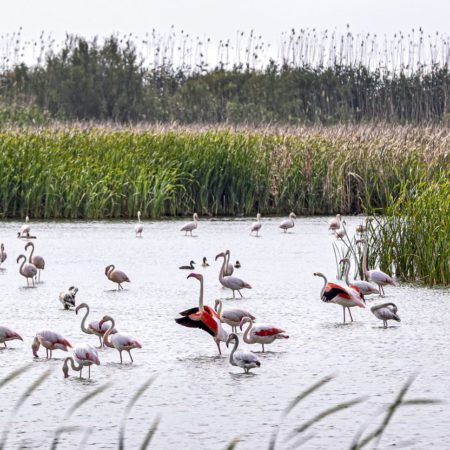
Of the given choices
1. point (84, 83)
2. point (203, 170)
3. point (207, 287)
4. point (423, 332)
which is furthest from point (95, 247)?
point (84, 83)

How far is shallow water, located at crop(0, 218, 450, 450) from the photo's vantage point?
549 cm

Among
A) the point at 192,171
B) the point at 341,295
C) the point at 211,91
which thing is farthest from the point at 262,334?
the point at 211,91

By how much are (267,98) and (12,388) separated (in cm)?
3281

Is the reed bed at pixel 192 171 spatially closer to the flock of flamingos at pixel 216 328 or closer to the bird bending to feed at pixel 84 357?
the flock of flamingos at pixel 216 328

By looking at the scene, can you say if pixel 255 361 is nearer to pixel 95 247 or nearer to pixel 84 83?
pixel 95 247

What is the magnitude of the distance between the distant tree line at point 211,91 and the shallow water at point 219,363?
2145 cm

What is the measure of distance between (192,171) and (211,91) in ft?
65.7

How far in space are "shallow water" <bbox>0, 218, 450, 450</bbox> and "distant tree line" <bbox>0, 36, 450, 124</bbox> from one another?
2145 centimetres

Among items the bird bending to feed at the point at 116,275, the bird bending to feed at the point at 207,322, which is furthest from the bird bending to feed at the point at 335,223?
the bird bending to feed at the point at 207,322

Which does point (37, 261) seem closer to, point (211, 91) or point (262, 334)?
point (262, 334)

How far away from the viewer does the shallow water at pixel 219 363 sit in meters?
5.49

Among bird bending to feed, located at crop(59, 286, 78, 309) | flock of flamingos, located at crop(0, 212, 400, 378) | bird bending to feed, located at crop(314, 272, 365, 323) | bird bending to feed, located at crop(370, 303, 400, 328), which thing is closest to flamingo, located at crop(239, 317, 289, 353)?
flock of flamingos, located at crop(0, 212, 400, 378)

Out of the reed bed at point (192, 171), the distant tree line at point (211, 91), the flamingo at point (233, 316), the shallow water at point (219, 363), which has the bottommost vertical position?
the shallow water at point (219, 363)

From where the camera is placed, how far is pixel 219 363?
23.7ft
